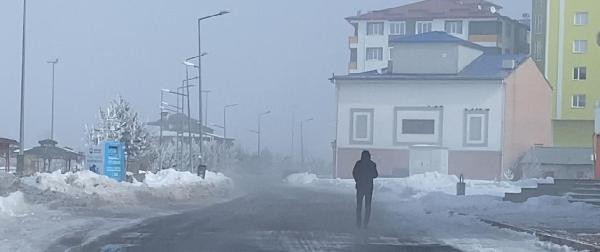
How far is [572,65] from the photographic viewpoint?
9925 cm

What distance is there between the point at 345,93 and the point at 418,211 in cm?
5576

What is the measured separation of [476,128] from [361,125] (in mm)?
9372

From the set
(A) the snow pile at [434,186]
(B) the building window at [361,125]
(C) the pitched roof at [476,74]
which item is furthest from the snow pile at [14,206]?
(C) the pitched roof at [476,74]

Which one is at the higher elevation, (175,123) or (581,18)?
(581,18)

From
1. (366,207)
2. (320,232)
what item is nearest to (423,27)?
(366,207)

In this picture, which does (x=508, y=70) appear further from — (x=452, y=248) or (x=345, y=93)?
(x=452, y=248)

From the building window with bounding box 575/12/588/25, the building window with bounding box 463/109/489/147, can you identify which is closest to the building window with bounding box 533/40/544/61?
the building window with bounding box 575/12/588/25

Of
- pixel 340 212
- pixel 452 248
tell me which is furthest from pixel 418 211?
pixel 452 248

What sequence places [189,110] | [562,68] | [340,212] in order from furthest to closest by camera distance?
[562,68] → [189,110] → [340,212]

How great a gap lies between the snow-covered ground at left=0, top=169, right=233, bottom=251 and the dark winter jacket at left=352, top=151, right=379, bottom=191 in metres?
5.34

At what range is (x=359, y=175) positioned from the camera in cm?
2473

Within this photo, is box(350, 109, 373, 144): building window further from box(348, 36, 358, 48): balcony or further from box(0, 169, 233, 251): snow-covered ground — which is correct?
box(0, 169, 233, 251): snow-covered ground

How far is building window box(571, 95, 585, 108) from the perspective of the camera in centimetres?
9856

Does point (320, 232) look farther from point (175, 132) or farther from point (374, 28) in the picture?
point (175, 132)
